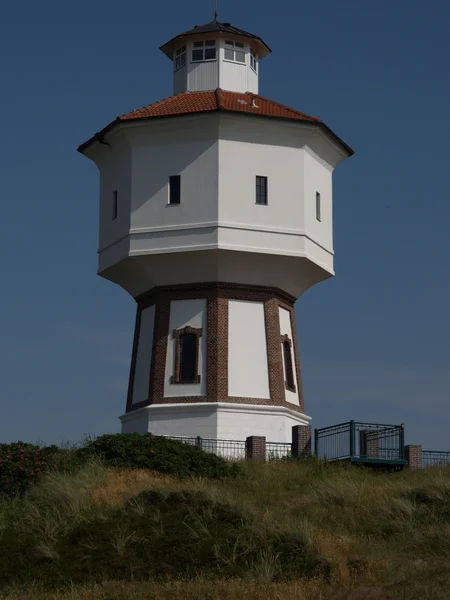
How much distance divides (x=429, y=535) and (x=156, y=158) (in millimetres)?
18254

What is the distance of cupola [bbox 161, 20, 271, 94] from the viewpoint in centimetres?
4638

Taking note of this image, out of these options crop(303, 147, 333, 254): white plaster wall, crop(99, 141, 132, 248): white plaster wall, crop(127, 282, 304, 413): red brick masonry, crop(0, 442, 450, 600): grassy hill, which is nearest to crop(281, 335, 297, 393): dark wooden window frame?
crop(127, 282, 304, 413): red brick masonry

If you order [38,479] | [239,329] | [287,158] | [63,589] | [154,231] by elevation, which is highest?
[287,158]

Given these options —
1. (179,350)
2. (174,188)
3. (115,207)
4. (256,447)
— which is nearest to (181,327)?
(179,350)

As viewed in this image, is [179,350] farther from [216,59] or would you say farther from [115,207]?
[216,59]

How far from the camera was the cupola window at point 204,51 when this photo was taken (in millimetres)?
46625

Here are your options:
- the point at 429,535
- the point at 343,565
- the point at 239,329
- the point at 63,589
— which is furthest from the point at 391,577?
the point at 239,329

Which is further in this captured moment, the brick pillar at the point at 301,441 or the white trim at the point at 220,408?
the white trim at the point at 220,408

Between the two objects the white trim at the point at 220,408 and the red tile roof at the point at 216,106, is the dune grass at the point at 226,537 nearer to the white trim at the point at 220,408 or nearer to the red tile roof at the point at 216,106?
the white trim at the point at 220,408

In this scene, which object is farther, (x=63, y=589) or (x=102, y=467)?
(x=102, y=467)

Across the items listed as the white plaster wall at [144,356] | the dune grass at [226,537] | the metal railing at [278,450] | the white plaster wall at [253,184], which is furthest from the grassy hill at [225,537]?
the white plaster wall at [253,184]

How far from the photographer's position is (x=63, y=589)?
87.6 feet

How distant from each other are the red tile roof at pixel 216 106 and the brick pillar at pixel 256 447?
10745mm

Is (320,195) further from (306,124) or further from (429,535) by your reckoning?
(429,535)
